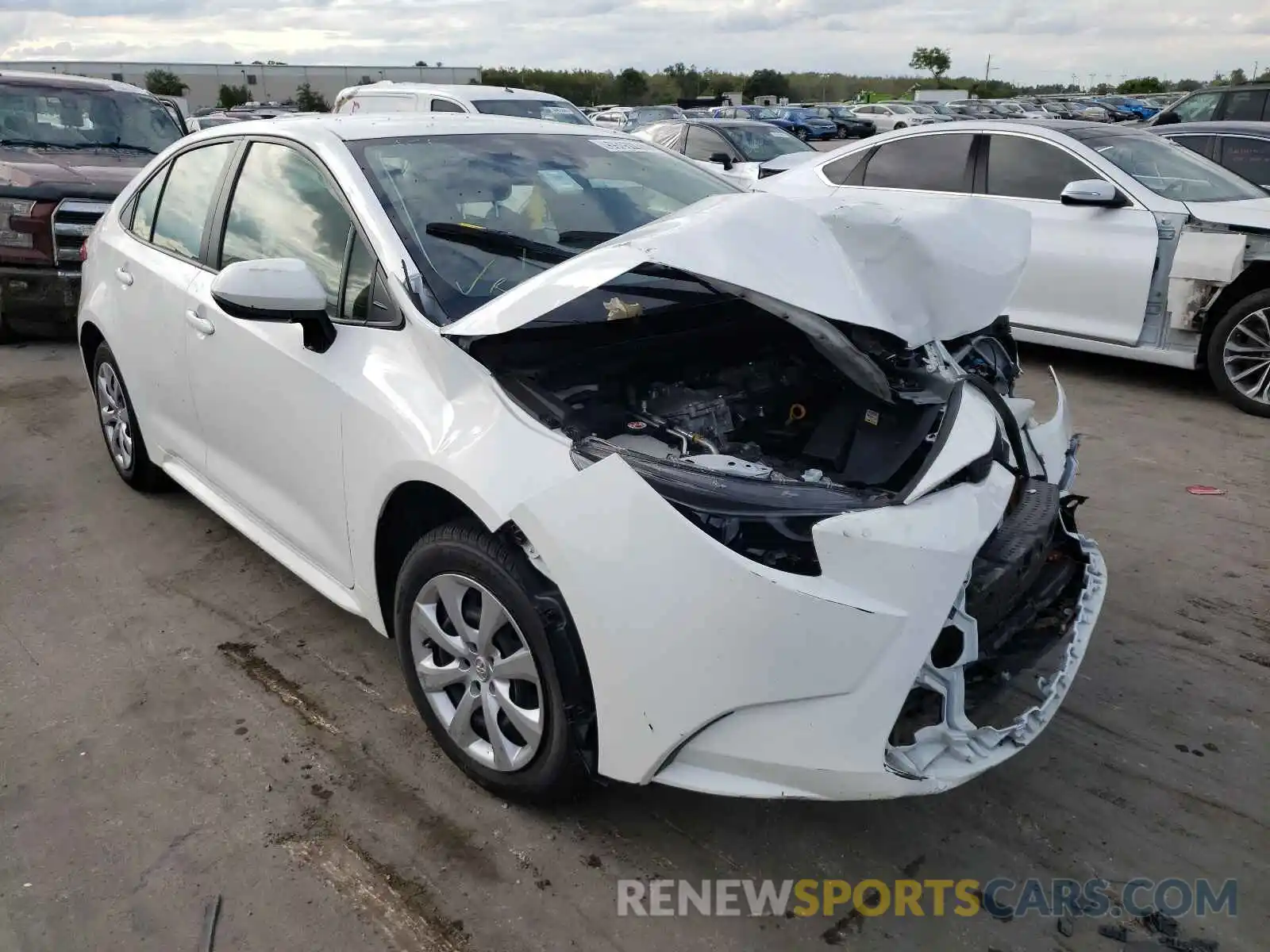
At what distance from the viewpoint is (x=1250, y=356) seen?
5.91 m

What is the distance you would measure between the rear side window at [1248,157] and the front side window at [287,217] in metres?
7.81

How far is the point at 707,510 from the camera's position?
7.10 ft

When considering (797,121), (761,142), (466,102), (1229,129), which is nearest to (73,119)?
(466,102)

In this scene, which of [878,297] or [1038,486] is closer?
[878,297]

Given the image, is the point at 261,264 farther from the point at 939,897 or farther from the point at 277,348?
the point at 939,897

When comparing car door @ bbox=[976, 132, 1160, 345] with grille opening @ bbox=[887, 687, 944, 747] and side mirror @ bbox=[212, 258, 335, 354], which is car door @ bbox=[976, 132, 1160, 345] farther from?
side mirror @ bbox=[212, 258, 335, 354]

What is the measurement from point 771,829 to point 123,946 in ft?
5.26

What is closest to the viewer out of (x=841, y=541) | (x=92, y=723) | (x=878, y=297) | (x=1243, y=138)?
(x=841, y=541)

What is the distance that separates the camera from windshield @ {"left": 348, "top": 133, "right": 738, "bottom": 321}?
2.89 meters

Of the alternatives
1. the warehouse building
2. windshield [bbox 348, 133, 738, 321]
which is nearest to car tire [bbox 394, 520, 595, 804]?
windshield [bbox 348, 133, 738, 321]

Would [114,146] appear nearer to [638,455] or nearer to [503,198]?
[503,198]

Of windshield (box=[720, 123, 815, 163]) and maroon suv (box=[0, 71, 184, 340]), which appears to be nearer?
maroon suv (box=[0, 71, 184, 340])

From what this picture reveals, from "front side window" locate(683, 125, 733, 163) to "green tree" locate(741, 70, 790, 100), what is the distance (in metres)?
70.6

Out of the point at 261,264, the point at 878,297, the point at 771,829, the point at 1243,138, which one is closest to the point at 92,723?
the point at 261,264
